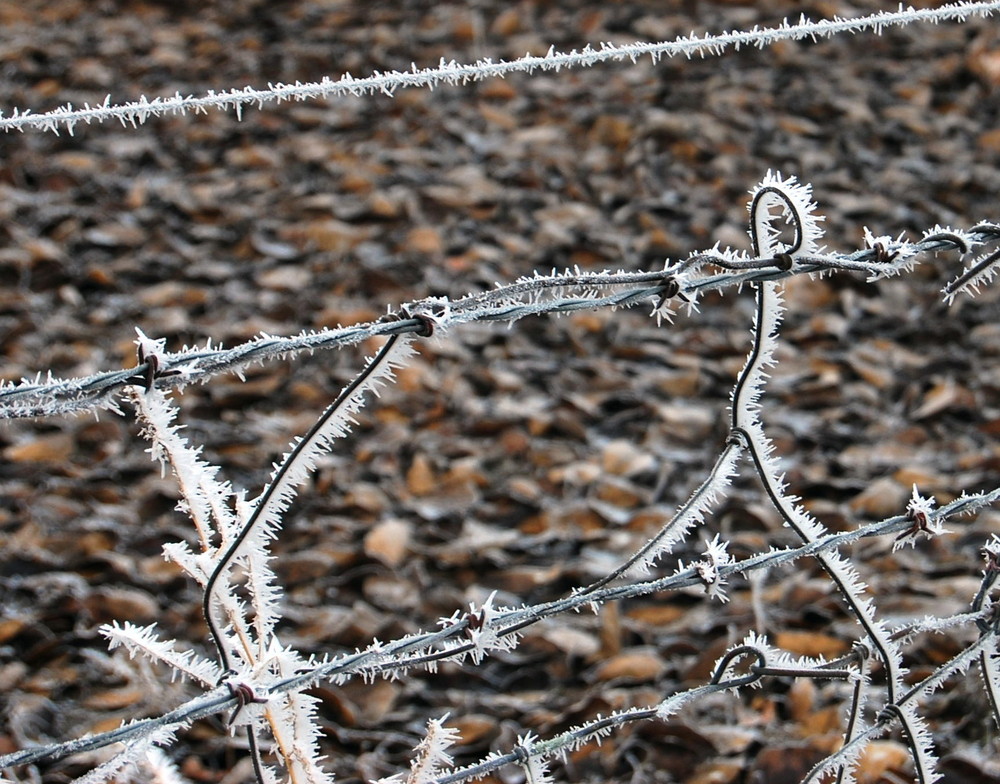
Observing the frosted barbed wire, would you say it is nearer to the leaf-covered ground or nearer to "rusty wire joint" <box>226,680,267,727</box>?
the leaf-covered ground

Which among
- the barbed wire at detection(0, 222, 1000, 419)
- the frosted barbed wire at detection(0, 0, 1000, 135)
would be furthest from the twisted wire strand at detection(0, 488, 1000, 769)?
the frosted barbed wire at detection(0, 0, 1000, 135)

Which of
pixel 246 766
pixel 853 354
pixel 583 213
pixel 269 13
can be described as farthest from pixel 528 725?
pixel 269 13

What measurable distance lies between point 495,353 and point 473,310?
1.12 meters

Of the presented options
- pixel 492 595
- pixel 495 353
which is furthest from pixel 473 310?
pixel 495 353

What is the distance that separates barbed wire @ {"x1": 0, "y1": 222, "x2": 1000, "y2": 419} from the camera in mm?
458

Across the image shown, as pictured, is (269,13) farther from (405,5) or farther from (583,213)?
(583,213)

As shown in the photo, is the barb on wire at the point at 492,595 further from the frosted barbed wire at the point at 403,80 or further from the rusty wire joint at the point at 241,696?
the frosted barbed wire at the point at 403,80

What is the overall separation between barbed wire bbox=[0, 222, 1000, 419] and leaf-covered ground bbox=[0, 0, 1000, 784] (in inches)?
2.2

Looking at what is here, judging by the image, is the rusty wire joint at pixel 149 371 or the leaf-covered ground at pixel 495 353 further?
the leaf-covered ground at pixel 495 353

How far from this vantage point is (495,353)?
1649mm

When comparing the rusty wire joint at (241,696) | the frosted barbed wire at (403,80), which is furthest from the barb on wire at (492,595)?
the frosted barbed wire at (403,80)

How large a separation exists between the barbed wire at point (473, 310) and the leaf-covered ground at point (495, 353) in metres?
0.06

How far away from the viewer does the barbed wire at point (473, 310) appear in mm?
458

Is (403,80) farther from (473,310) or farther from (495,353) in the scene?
(495,353)
